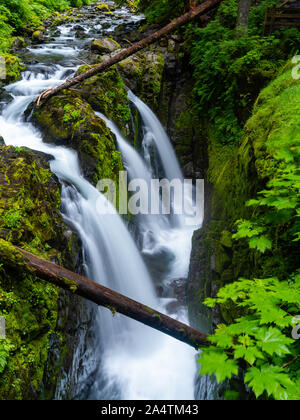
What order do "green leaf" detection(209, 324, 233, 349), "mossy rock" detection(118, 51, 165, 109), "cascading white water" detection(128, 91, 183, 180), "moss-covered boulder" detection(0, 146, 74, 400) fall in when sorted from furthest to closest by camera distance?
"mossy rock" detection(118, 51, 165, 109) → "cascading white water" detection(128, 91, 183, 180) → "moss-covered boulder" detection(0, 146, 74, 400) → "green leaf" detection(209, 324, 233, 349)

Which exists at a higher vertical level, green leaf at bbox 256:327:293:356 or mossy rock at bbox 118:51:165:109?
mossy rock at bbox 118:51:165:109

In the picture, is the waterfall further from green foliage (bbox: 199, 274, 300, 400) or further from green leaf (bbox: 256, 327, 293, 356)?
green leaf (bbox: 256, 327, 293, 356)

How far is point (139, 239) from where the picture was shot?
727 centimetres

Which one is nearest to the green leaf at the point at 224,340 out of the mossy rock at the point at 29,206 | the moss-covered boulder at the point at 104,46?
the mossy rock at the point at 29,206

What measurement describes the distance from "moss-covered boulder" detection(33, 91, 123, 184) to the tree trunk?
5.09 m

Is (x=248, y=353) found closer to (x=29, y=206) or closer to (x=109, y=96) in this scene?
(x=29, y=206)

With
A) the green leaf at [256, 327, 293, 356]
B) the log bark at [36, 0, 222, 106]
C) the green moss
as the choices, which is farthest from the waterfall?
the green leaf at [256, 327, 293, 356]

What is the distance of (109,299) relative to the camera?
2.88 metres

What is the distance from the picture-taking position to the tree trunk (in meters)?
7.79

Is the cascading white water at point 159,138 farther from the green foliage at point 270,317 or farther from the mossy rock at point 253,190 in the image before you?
the green foliage at point 270,317

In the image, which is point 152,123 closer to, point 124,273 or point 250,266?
point 124,273
